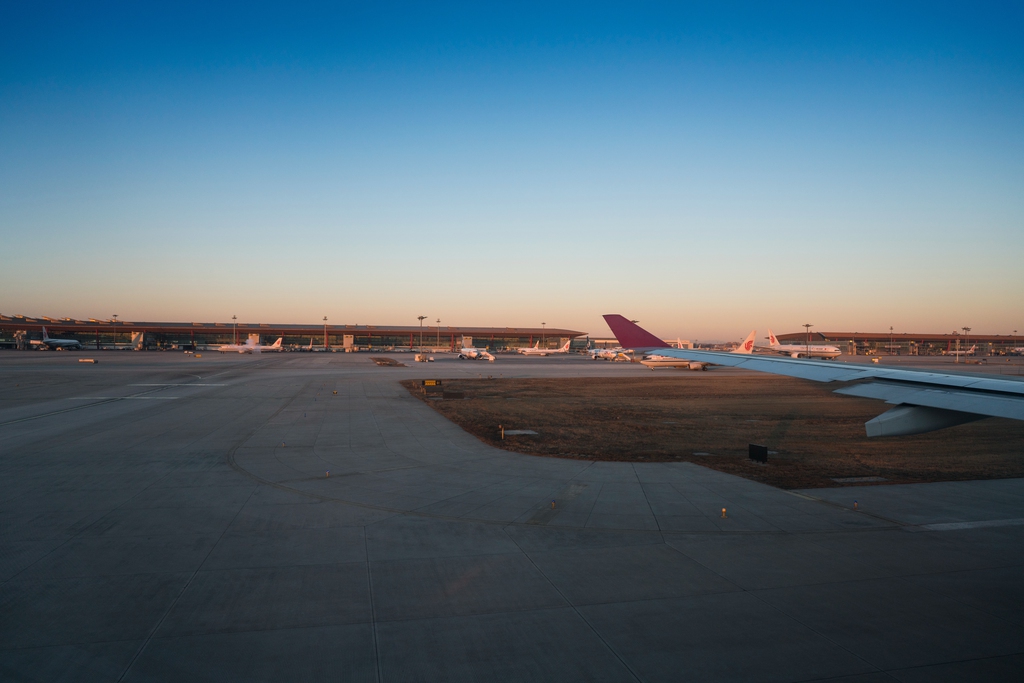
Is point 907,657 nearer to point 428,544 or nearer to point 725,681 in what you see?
point 725,681

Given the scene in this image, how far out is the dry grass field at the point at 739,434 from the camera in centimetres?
1866

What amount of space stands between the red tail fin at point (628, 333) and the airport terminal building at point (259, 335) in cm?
12976

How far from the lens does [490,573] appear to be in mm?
9617

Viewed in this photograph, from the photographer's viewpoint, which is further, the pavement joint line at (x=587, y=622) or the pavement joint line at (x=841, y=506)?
the pavement joint line at (x=841, y=506)

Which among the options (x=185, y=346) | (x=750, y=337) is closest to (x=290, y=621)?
(x=750, y=337)

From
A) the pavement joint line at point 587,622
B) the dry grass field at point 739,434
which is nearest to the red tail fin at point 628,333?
the dry grass field at point 739,434

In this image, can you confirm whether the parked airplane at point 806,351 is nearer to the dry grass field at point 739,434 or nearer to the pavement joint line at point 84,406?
the dry grass field at point 739,434

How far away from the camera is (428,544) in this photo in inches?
434

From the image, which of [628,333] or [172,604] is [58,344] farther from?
[172,604]

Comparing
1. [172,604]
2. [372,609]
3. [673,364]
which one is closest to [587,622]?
[372,609]

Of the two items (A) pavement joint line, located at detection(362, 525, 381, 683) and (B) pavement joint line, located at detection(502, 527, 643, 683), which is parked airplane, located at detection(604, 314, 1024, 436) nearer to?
(B) pavement joint line, located at detection(502, 527, 643, 683)

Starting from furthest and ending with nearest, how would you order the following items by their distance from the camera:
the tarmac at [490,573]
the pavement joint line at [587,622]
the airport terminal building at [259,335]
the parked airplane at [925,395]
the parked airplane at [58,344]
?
the airport terminal building at [259,335]
the parked airplane at [58,344]
the parked airplane at [925,395]
the tarmac at [490,573]
the pavement joint line at [587,622]

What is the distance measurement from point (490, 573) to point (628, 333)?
1318 centimetres

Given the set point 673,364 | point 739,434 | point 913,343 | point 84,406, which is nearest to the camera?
point 739,434
